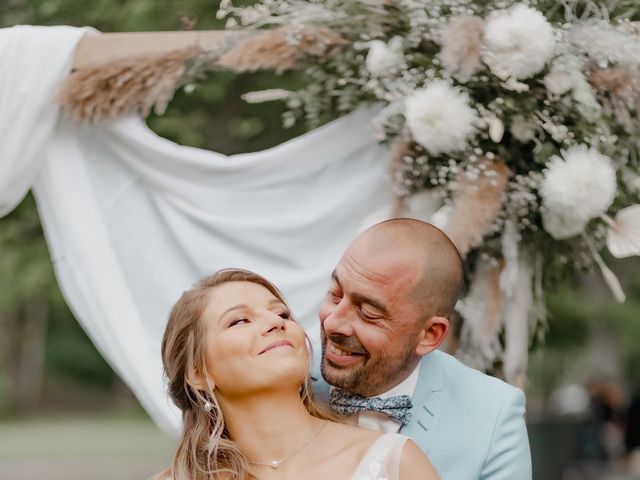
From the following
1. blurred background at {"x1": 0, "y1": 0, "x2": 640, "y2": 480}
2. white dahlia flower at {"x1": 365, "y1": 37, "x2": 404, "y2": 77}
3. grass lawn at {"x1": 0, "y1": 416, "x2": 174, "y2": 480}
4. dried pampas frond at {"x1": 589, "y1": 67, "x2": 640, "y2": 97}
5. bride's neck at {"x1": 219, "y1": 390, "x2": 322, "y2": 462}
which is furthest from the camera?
grass lawn at {"x1": 0, "y1": 416, "x2": 174, "y2": 480}

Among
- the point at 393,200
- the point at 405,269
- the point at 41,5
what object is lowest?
the point at 41,5

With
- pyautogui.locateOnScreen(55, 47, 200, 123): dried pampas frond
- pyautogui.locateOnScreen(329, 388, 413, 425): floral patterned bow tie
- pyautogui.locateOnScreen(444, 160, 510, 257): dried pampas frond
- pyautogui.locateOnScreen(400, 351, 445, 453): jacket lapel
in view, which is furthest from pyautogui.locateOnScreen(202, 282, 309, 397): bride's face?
pyautogui.locateOnScreen(55, 47, 200, 123): dried pampas frond

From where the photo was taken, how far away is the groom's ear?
2.91 m

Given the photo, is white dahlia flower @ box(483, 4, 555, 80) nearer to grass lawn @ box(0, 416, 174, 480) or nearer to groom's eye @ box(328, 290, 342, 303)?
groom's eye @ box(328, 290, 342, 303)

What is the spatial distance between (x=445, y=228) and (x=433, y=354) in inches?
25.7

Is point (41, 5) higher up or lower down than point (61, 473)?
higher up

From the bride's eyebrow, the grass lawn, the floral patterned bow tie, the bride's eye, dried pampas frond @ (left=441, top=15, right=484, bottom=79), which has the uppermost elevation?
dried pampas frond @ (left=441, top=15, right=484, bottom=79)

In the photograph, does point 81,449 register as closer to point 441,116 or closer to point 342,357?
point 441,116

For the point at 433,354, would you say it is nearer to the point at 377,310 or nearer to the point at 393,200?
the point at 377,310

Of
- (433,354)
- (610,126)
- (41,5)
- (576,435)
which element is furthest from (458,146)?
(576,435)

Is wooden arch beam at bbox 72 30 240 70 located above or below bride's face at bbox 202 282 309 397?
below

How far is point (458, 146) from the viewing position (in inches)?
144

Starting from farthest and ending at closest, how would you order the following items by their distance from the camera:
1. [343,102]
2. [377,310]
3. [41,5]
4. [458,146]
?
1. [41,5]
2. [343,102]
3. [458,146]
4. [377,310]

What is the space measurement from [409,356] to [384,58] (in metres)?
1.15
